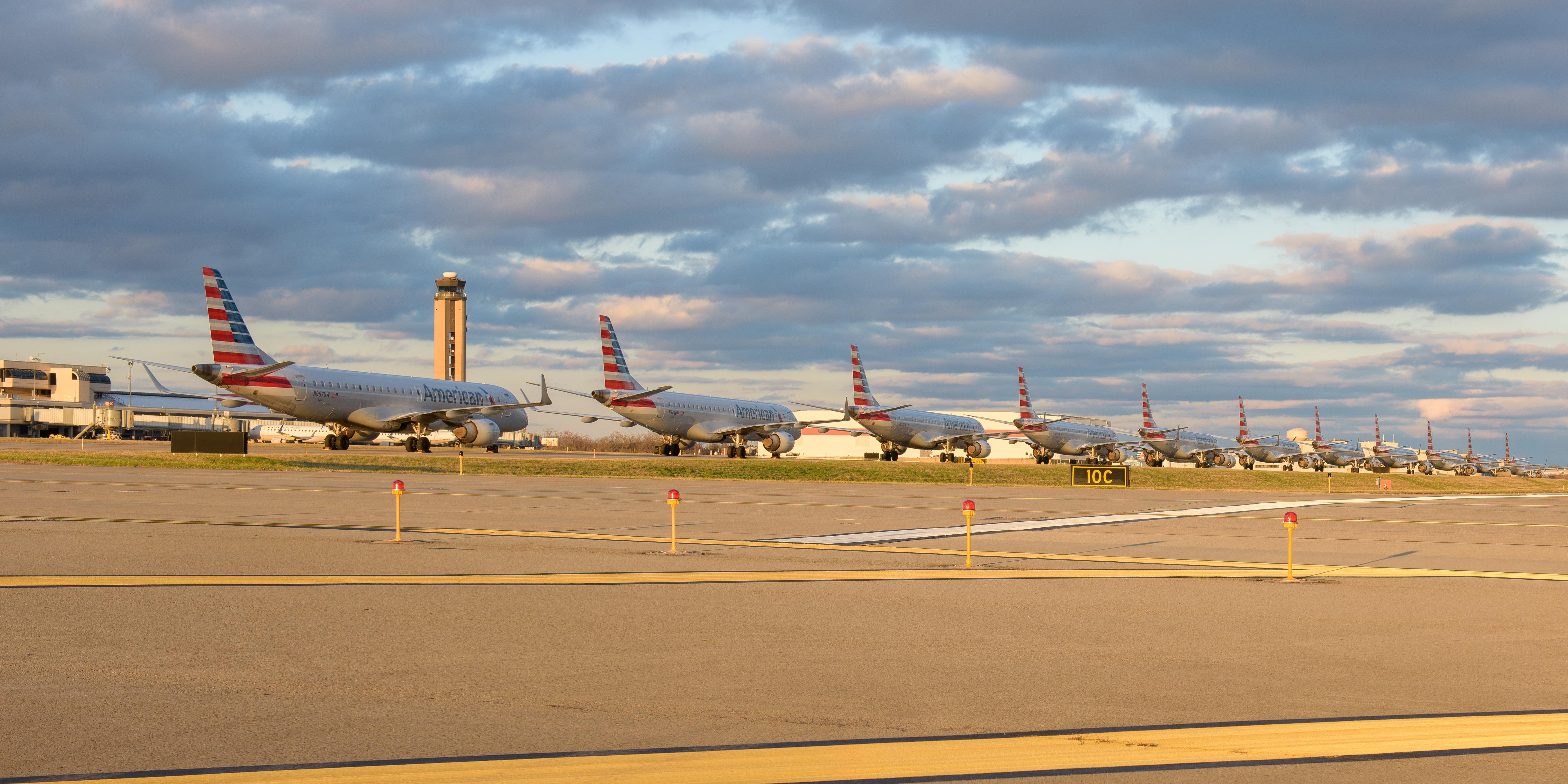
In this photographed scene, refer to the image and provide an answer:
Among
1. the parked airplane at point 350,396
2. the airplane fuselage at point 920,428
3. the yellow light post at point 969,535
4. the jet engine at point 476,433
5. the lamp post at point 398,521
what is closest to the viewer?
the yellow light post at point 969,535

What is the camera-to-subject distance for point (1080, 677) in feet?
28.5

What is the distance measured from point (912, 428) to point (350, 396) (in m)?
37.7

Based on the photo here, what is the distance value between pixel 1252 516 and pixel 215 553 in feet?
82.2

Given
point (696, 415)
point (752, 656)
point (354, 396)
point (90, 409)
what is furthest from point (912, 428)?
point (90, 409)

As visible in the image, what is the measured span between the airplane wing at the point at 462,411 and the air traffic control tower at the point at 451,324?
3671 inches

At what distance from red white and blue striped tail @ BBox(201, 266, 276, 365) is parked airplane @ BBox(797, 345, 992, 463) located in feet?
109

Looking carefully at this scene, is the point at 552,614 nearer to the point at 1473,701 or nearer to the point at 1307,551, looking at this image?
the point at 1473,701

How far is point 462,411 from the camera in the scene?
6731cm

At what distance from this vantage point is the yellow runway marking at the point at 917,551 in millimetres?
16656

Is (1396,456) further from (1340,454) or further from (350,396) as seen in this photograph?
(350,396)

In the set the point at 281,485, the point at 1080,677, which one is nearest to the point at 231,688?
the point at 1080,677

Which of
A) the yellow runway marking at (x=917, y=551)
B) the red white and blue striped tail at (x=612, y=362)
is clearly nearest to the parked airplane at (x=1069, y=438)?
the red white and blue striped tail at (x=612, y=362)

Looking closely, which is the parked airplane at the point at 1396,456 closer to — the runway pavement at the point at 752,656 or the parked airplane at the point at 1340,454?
the parked airplane at the point at 1340,454

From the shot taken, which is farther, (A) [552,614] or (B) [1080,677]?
(A) [552,614]
